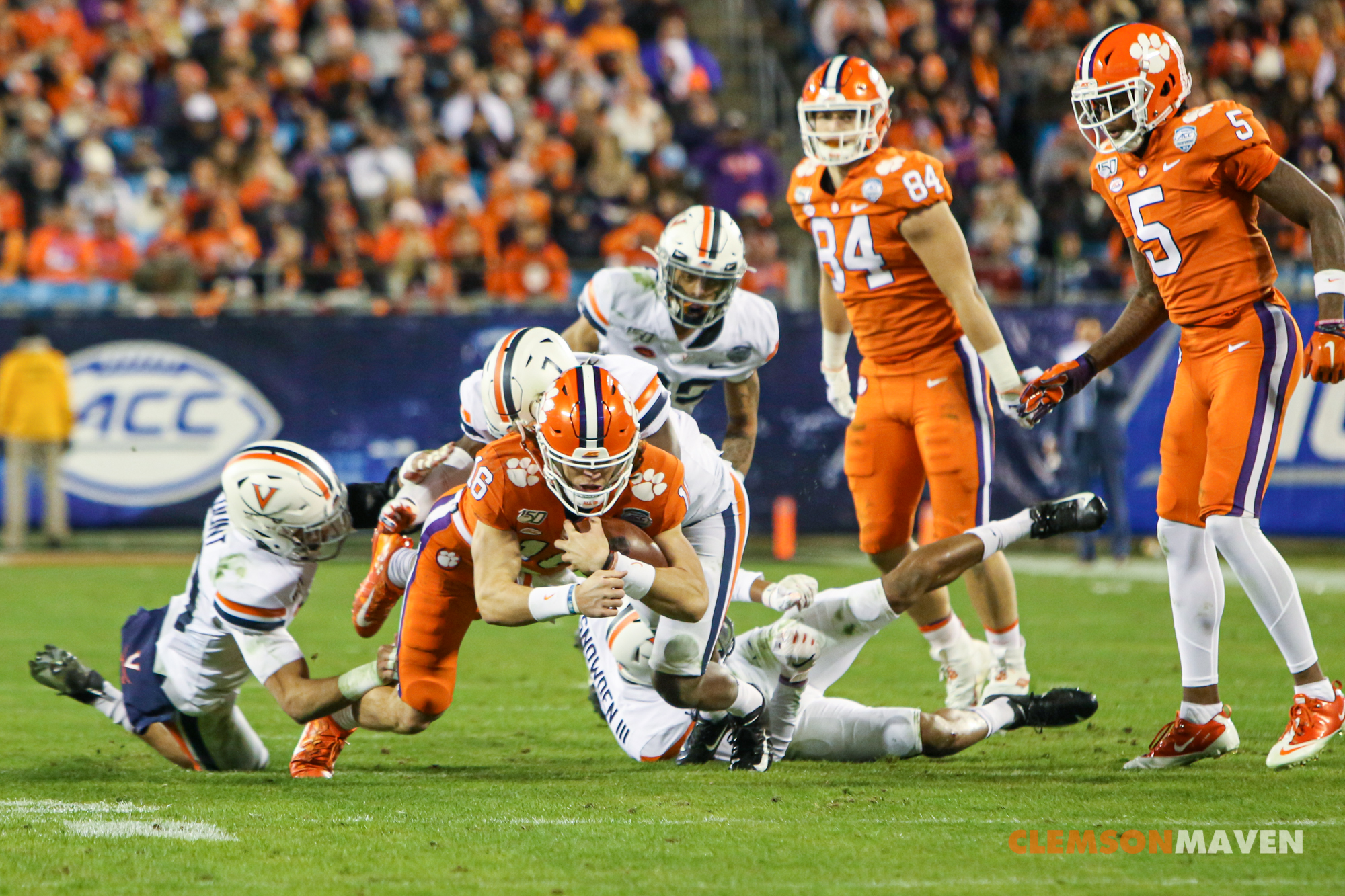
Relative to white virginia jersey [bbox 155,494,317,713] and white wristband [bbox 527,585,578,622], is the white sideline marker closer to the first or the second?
white virginia jersey [bbox 155,494,317,713]

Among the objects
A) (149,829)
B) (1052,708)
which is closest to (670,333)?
(1052,708)

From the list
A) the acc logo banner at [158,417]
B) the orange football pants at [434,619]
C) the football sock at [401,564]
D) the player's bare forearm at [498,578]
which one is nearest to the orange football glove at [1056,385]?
the player's bare forearm at [498,578]

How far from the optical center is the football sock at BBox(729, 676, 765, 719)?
15.4 ft

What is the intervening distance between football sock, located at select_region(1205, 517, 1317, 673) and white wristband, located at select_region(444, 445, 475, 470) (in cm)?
247

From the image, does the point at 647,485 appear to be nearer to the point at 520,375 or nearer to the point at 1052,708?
the point at 520,375

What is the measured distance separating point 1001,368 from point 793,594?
1.32 meters

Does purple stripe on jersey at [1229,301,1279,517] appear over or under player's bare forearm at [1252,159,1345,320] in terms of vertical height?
under

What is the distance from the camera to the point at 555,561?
4.72 m

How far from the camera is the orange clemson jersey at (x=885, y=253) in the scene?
5473 mm

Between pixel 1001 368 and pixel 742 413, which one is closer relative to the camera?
pixel 1001 368

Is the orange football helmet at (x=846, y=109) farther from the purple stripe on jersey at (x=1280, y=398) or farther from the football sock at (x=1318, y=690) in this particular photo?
the football sock at (x=1318, y=690)

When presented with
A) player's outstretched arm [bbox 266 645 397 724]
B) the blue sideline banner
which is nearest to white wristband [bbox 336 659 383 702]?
player's outstretched arm [bbox 266 645 397 724]

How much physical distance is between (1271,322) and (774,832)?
7.21 ft

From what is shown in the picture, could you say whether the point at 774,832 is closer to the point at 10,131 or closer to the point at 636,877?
the point at 636,877
